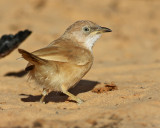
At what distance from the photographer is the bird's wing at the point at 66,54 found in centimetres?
553

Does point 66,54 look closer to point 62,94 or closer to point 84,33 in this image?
point 84,33

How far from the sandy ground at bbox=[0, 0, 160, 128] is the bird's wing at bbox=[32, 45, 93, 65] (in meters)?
0.72

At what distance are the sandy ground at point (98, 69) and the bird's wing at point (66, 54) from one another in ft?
2.35

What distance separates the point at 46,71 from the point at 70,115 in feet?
3.75

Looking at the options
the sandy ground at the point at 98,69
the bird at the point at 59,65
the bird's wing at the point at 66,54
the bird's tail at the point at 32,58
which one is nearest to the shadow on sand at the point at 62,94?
the sandy ground at the point at 98,69

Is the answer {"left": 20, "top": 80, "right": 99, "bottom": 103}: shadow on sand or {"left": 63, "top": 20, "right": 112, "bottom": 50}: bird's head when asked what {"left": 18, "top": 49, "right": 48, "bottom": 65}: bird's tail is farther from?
{"left": 63, "top": 20, "right": 112, "bottom": 50}: bird's head

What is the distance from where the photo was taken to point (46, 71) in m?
5.70

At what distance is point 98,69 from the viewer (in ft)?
28.7

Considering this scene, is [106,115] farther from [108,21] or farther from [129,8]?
[129,8]

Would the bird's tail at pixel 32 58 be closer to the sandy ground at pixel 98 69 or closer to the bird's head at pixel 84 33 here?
the sandy ground at pixel 98 69

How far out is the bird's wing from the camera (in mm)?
5529

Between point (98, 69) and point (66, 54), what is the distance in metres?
2.98

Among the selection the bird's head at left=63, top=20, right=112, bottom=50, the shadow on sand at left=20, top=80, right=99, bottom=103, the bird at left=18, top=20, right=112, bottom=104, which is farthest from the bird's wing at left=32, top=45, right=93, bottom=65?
the shadow on sand at left=20, top=80, right=99, bottom=103

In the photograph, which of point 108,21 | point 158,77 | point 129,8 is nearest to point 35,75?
point 158,77
